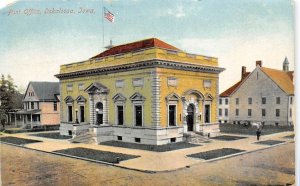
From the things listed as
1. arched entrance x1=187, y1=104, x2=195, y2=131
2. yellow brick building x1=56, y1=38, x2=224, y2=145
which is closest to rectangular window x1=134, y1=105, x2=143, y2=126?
yellow brick building x1=56, y1=38, x2=224, y2=145

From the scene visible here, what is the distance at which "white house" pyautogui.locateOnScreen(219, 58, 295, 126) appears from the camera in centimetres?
1009

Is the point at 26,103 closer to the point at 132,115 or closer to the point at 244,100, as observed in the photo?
the point at 132,115

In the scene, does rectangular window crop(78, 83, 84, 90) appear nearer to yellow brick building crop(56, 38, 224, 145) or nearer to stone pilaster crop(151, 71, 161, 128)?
yellow brick building crop(56, 38, 224, 145)

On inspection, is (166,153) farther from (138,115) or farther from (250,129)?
(138,115)

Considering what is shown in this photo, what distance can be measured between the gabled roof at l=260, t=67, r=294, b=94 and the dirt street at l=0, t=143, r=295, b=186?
188 centimetres

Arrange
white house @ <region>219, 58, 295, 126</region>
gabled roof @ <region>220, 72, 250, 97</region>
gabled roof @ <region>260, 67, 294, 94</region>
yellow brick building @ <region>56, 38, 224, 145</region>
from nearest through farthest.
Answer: gabled roof @ <region>260, 67, 294, 94</region>, white house @ <region>219, 58, 295, 126</region>, gabled roof @ <region>220, 72, 250, 97</region>, yellow brick building @ <region>56, 38, 224, 145</region>

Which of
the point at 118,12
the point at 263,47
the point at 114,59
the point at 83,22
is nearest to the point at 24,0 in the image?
the point at 83,22

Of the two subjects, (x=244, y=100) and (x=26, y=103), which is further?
(x=26, y=103)

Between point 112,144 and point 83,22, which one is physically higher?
point 83,22

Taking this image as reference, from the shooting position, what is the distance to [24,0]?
407 inches

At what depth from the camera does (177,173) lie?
9609 mm

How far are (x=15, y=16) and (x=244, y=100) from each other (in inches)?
320

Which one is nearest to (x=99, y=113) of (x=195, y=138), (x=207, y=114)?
(x=207, y=114)

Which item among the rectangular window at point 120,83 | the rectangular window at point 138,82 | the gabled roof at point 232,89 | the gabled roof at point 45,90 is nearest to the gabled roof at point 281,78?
the gabled roof at point 232,89
